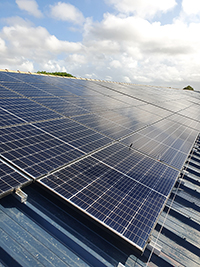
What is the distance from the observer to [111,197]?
725 cm

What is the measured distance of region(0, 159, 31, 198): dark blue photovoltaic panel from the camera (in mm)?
6366

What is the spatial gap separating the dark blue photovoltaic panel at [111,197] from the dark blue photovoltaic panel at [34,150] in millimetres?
663

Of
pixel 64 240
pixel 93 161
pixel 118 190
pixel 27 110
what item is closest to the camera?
pixel 64 240

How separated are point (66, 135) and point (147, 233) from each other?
7250mm

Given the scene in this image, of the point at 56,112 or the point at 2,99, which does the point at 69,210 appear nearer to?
the point at 56,112

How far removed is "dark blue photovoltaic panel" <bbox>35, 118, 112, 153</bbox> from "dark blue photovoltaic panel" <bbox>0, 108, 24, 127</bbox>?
1377mm

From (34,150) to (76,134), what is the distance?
11.7 feet

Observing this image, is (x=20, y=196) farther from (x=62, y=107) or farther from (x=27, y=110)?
(x=62, y=107)

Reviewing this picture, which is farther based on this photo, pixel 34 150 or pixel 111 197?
pixel 34 150

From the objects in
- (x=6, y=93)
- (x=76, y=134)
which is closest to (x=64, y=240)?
(x=76, y=134)

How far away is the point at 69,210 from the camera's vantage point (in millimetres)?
7090

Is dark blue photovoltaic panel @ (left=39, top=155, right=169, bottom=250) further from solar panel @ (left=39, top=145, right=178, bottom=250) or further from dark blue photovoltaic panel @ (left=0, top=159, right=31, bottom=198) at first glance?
dark blue photovoltaic panel @ (left=0, top=159, right=31, bottom=198)

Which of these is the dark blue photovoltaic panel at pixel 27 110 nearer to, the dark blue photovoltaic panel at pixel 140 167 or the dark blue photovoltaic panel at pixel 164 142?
the dark blue photovoltaic panel at pixel 140 167

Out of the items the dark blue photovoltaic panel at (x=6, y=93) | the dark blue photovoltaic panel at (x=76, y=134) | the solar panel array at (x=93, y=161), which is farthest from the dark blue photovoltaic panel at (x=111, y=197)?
the dark blue photovoltaic panel at (x=6, y=93)
